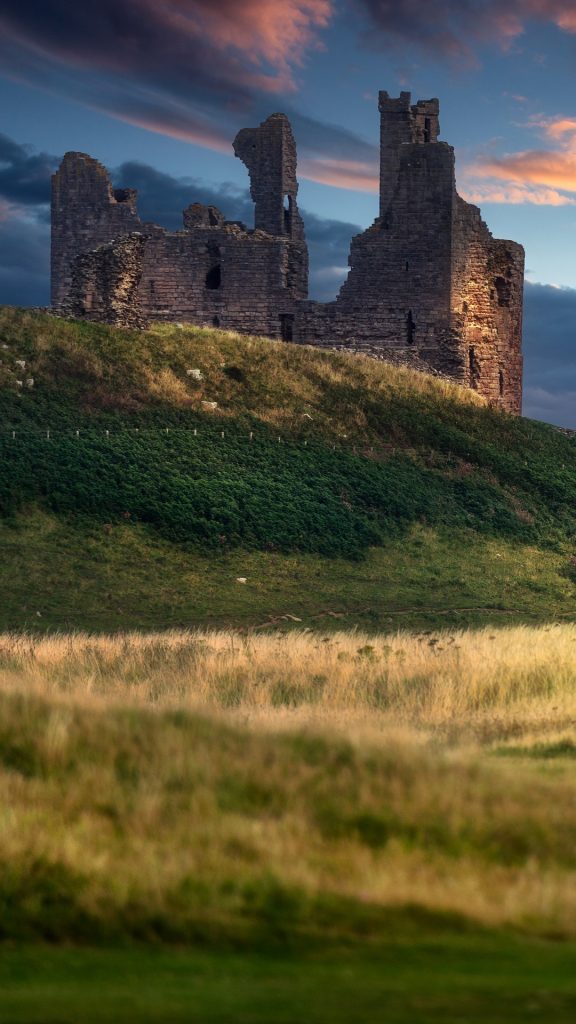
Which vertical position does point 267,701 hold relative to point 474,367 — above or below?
below

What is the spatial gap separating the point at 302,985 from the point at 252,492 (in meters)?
22.5

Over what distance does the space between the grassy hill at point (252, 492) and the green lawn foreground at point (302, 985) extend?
49.8 feet

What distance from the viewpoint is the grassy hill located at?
23594 mm

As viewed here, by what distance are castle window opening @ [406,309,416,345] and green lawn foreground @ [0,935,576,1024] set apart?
135 ft

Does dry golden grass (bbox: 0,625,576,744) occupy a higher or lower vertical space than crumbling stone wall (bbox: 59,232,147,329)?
lower

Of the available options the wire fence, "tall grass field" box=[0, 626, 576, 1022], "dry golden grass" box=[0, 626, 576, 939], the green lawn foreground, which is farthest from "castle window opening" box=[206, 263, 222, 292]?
the green lawn foreground

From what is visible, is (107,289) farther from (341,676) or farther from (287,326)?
(341,676)

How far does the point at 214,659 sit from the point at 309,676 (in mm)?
1537

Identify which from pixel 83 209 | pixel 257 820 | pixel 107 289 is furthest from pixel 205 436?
pixel 83 209

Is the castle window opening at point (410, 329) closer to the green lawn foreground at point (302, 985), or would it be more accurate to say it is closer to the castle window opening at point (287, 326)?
the castle window opening at point (287, 326)

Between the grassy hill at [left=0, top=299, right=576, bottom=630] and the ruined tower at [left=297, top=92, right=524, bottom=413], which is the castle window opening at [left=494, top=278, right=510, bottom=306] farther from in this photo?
the grassy hill at [left=0, top=299, right=576, bottom=630]

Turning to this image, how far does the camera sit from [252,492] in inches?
1107

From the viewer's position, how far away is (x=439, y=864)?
24.1ft

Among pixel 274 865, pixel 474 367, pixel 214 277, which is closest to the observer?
pixel 274 865
